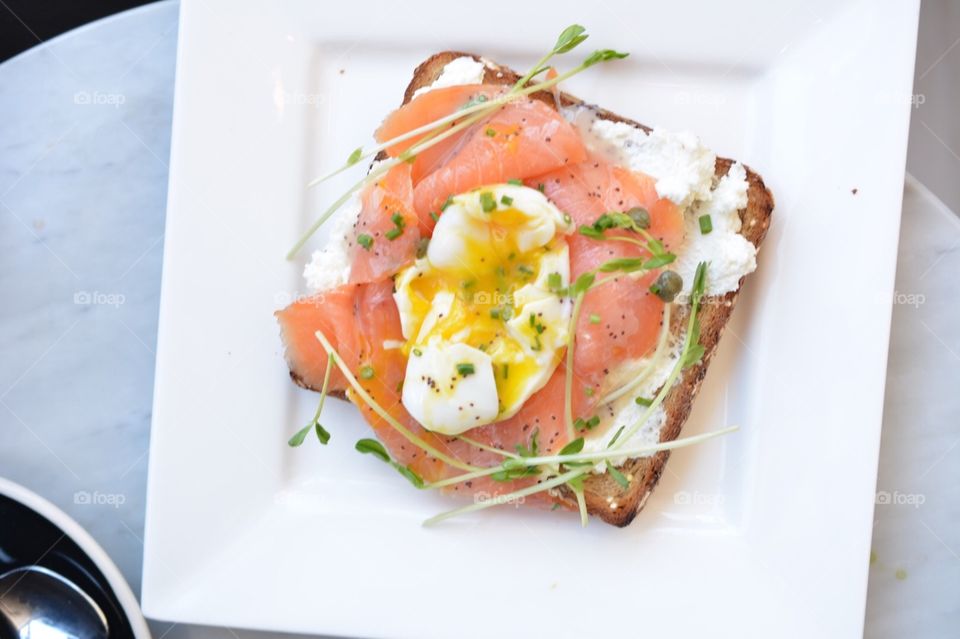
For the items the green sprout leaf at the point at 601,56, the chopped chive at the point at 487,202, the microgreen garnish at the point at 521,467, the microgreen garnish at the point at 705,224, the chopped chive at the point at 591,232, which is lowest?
the microgreen garnish at the point at 521,467

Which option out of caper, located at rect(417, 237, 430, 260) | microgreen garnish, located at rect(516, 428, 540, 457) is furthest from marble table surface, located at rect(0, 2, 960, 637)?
microgreen garnish, located at rect(516, 428, 540, 457)

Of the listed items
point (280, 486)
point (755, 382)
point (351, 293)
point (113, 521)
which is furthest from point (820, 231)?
point (113, 521)

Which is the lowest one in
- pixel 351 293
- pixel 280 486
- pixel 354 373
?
pixel 280 486

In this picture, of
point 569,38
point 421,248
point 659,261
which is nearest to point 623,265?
point 659,261

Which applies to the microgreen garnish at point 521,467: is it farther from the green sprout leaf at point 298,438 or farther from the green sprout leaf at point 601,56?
the green sprout leaf at point 601,56

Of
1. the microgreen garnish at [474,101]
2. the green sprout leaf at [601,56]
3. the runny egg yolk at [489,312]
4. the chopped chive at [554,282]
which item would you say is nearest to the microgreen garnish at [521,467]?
the runny egg yolk at [489,312]

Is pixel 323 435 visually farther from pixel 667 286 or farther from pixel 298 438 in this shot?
pixel 667 286

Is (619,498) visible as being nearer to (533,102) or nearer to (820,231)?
(820,231)
